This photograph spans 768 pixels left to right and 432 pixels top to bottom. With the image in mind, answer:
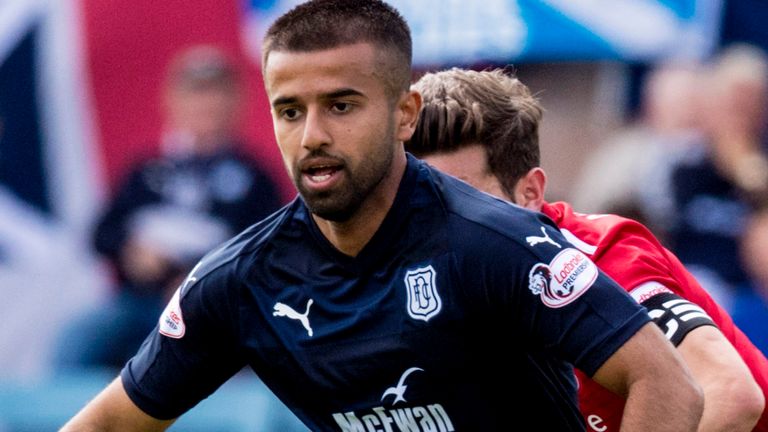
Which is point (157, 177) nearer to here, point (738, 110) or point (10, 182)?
point (10, 182)

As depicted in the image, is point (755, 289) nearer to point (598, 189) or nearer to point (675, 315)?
point (598, 189)

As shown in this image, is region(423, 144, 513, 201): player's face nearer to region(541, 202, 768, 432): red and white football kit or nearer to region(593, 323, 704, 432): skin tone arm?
region(541, 202, 768, 432): red and white football kit

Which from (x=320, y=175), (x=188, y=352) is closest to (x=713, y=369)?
(x=320, y=175)

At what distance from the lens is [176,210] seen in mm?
9164

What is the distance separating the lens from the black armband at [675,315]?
12.1 feet

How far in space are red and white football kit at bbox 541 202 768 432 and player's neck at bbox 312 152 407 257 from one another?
0.45 metres

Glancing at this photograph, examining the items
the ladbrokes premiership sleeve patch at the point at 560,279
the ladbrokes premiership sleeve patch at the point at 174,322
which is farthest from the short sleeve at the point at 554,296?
the ladbrokes premiership sleeve patch at the point at 174,322

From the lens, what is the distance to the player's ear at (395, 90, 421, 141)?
3586mm

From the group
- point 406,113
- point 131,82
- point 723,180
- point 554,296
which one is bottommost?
point 723,180

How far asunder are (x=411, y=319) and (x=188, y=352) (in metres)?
0.63

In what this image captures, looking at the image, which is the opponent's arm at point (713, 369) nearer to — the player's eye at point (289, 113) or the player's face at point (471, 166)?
the player's face at point (471, 166)

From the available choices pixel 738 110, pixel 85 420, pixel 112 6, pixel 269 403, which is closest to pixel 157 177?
pixel 112 6

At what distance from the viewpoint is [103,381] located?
8430 mm

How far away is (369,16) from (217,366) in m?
0.96
